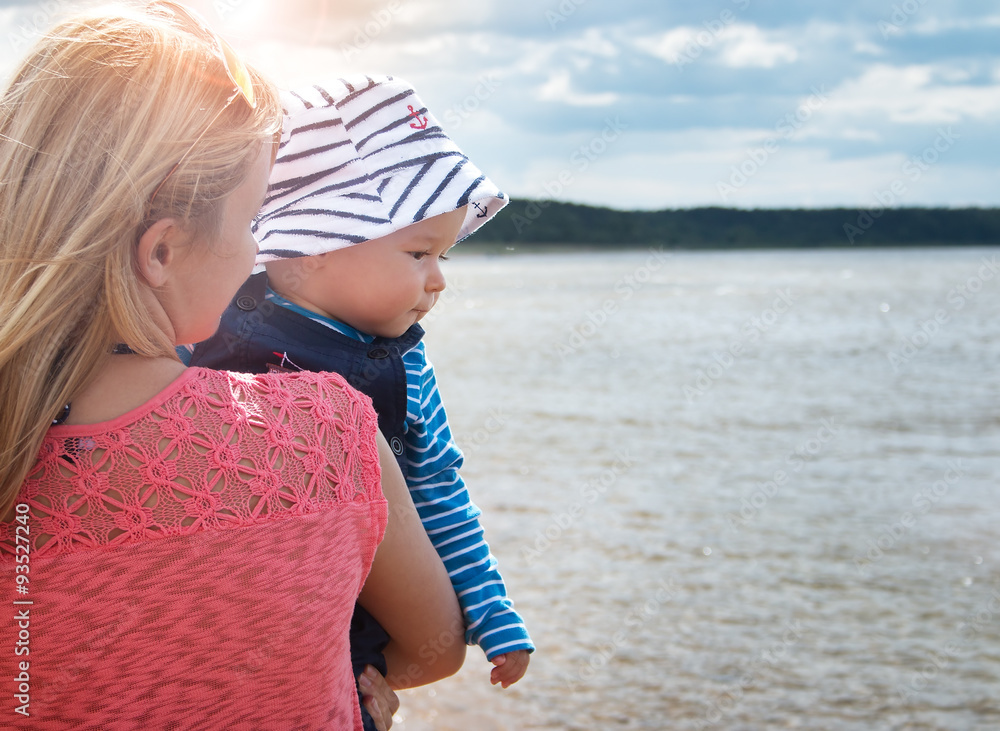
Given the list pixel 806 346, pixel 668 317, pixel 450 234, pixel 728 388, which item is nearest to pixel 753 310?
pixel 668 317

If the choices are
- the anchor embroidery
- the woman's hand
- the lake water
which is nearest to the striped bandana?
the anchor embroidery

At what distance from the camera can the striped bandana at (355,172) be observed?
5.35ft

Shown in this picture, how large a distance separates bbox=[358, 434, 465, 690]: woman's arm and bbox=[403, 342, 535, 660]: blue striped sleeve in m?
0.06

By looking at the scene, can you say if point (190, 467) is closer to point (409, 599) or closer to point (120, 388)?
point (120, 388)

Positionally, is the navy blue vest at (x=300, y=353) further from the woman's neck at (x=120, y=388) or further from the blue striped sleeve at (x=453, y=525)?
the woman's neck at (x=120, y=388)

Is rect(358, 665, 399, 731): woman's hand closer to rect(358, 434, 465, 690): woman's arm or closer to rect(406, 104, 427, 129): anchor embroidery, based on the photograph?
rect(358, 434, 465, 690): woman's arm

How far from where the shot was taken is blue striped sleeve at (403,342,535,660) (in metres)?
1.62

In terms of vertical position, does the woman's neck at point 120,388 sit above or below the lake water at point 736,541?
above

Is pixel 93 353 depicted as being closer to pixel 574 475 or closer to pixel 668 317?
pixel 574 475

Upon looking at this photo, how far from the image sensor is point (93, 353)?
0.98 m

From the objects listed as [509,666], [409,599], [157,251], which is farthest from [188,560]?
[509,666]

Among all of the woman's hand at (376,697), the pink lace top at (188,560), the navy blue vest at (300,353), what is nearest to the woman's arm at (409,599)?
the woman's hand at (376,697)

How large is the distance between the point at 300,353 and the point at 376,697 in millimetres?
547

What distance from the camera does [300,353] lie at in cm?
152
